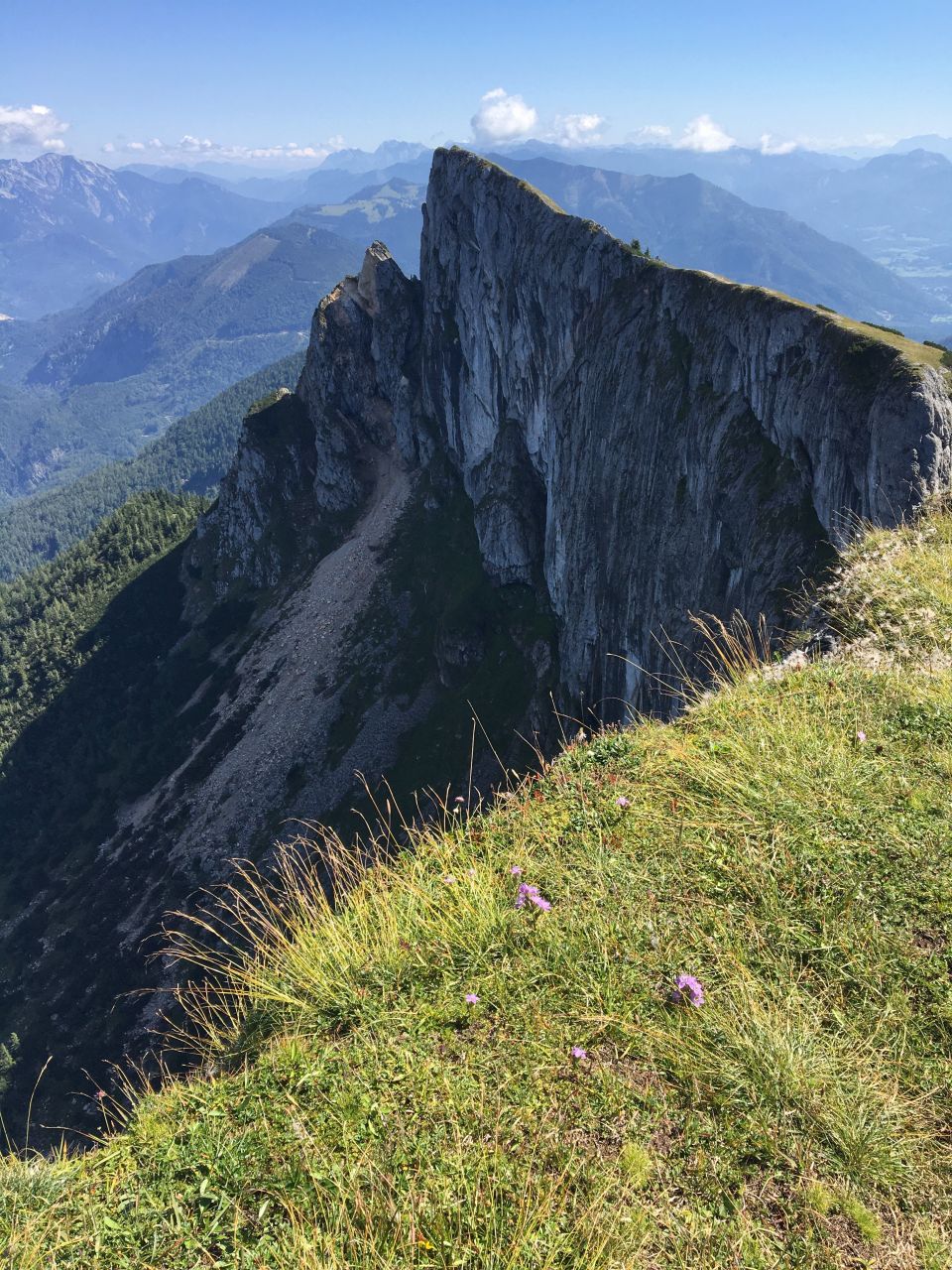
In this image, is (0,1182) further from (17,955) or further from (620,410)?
(17,955)

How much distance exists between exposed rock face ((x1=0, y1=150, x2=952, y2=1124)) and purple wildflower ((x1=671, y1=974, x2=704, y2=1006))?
24.6 feet

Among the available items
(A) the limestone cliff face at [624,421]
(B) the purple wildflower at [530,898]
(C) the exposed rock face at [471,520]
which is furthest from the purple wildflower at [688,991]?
(A) the limestone cliff face at [624,421]

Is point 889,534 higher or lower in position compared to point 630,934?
higher

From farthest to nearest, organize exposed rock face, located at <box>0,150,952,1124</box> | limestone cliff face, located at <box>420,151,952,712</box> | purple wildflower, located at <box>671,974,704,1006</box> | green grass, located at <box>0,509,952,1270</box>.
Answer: exposed rock face, located at <box>0,150,952,1124</box> < limestone cliff face, located at <box>420,151,952,712</box> < purple wildflower, located at <box>671,974,704,1006</box> < green grass, located at <box>0,509,952,1270</box>

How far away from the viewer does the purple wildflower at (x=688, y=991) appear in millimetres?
5098

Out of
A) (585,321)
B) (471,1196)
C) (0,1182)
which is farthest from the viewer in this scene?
(585,321)

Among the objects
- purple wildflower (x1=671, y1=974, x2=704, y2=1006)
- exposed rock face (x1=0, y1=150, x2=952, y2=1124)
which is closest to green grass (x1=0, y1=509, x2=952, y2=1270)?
purple wildflower (x1=671, y1=974, x2=704, y2=1006)

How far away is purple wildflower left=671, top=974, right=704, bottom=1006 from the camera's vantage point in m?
5.10

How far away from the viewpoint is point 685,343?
3794 centimetres

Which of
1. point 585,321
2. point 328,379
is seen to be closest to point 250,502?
point 328,379

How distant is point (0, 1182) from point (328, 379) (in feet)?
400

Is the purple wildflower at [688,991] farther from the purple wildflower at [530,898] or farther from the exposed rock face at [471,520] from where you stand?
the exposed rock face at [471,520]

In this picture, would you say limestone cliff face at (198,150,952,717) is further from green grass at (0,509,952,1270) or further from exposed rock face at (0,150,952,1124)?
green grass at (0,509,952,1270)

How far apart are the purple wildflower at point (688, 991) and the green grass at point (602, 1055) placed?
7 centimetres
